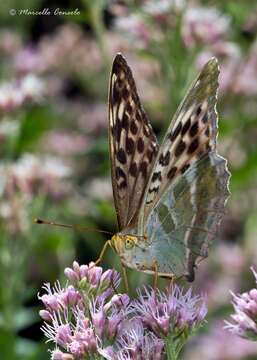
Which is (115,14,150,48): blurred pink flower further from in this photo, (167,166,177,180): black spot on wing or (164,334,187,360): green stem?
(164,334,187,360): green stem

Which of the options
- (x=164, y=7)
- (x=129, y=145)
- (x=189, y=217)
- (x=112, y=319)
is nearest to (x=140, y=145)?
(x=129, y=145)

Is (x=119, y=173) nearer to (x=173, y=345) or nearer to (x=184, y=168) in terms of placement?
(x=184, y=168)

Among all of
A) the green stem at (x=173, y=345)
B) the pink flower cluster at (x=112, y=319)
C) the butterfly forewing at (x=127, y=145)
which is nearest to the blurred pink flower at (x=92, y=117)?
the butterfly forewing at (x=127, y=145)

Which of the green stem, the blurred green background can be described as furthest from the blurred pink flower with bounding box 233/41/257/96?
the green stem

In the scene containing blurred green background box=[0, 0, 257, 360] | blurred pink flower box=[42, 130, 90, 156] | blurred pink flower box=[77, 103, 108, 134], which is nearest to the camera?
blurred green background box=[0, 0, 257, 360]

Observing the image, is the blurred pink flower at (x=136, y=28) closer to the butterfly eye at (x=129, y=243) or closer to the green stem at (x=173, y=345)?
the butterfly eye at (x=129, y=243)
